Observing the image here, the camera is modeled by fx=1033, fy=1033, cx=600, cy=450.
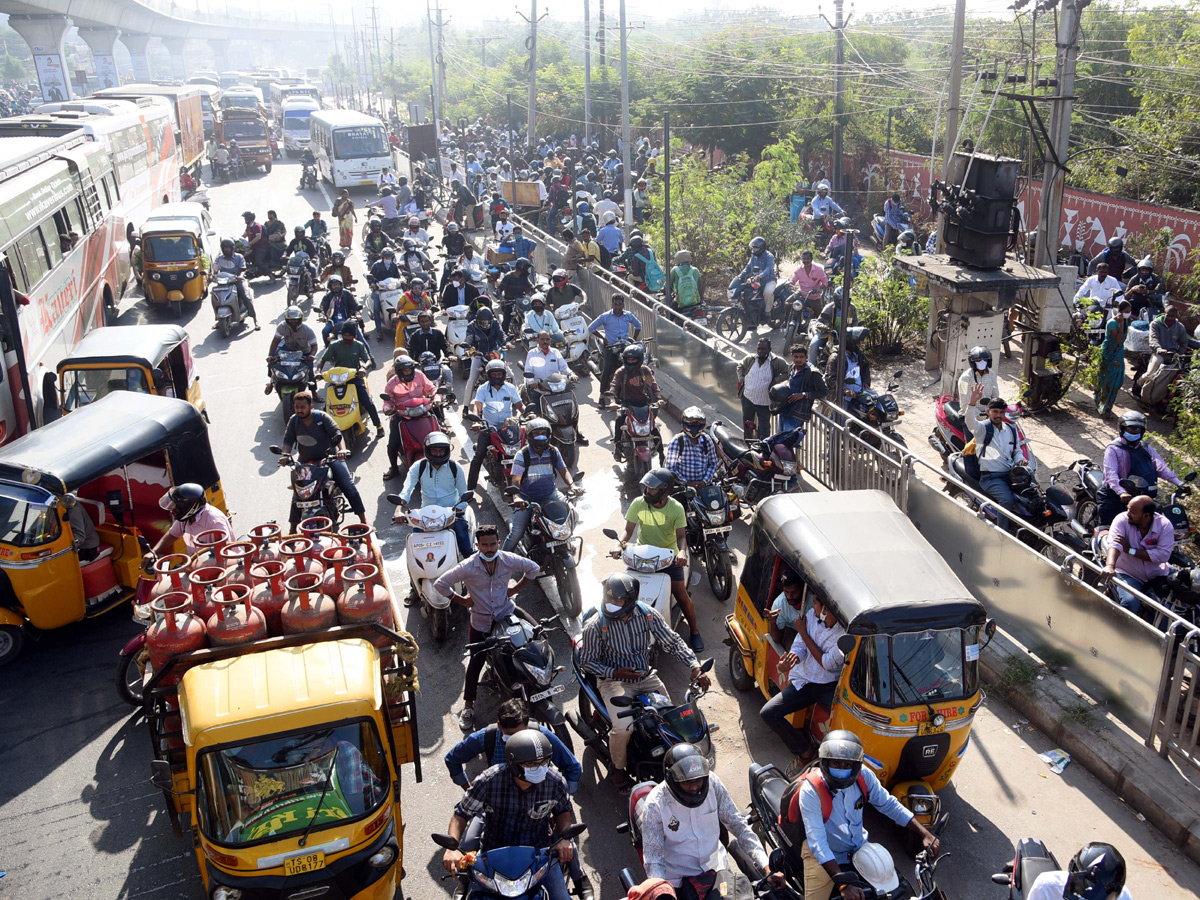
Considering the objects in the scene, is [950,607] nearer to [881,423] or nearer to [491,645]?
[491,645]

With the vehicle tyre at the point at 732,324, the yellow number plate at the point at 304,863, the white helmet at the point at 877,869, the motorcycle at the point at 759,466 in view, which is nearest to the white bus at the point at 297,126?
the vehicle tyre at the point at 732,324

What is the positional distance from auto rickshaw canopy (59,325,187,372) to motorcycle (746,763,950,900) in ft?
31.1

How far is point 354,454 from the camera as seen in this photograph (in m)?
14.1

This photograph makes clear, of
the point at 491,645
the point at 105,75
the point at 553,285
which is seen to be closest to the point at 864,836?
the point at 491,645

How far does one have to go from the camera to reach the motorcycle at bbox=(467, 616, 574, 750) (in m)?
7.54

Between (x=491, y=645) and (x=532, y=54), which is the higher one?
(x=532, y=54)

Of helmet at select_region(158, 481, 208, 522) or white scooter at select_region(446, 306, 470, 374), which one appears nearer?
helmet at select_region(158, 481, 208, 522)

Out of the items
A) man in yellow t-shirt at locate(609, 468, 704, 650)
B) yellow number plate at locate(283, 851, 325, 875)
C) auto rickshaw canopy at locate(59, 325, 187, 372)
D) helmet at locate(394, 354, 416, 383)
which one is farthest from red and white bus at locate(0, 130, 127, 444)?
yellow number plate at locate(283, 851, 325, 875)

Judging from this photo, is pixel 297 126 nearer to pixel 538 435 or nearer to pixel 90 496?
pixel 90 496

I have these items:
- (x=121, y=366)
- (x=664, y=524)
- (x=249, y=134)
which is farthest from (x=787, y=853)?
(x=249, y=134)

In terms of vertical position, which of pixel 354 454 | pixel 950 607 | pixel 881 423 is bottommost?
pixel 354 454

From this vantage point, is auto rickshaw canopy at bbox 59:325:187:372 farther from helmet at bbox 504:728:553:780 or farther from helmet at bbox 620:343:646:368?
helmet at bbox 504:728:553:780

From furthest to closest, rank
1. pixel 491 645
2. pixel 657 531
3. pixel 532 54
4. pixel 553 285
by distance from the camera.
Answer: pixel 532 54
pixel 553 285
pixel 657 531
pixel 491 645

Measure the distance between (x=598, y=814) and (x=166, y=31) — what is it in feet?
380
